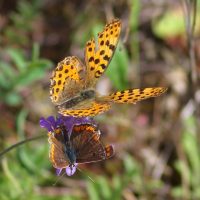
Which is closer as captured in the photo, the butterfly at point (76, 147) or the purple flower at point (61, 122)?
the butterfly at point (76, 147)

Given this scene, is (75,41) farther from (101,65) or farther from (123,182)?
(101,65)

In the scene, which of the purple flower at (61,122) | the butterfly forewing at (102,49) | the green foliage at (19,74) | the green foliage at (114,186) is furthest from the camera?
the green foliage at (114,186)

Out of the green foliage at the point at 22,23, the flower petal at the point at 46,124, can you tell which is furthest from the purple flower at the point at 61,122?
the green foliage at the point at 22,23

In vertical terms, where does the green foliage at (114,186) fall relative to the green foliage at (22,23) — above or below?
below

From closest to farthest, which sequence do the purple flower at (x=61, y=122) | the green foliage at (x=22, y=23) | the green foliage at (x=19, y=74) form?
the purple flower at (x=61, y=122) < the green foliage at (x=19, y=74) < the green foliage at (x=22, y=23)

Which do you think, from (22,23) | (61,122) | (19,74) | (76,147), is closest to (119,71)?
(19,74)

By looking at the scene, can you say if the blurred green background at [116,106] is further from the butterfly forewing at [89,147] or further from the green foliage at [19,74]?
the butterfly forewing at [89,147]

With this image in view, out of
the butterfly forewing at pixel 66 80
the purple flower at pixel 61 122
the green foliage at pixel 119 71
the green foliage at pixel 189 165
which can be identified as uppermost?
the butterfly forewing at pixel 66 80
